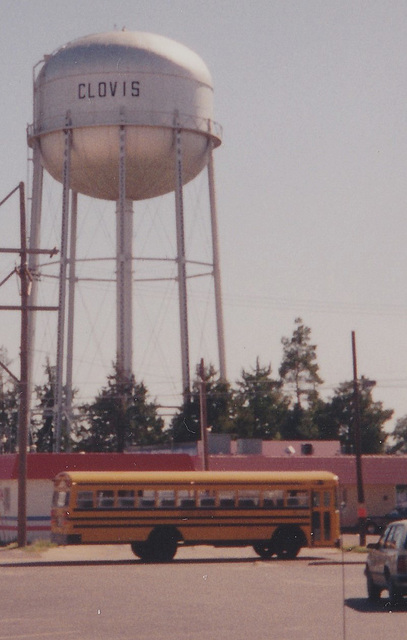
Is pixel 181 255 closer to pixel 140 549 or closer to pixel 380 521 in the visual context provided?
pixel 380 521

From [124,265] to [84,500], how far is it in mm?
22208

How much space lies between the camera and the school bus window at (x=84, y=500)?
3641 cm

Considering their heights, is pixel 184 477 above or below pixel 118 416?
below

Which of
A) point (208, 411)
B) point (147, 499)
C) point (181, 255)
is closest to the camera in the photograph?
point (147, 499)

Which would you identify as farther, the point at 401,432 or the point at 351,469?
the point at 401,432

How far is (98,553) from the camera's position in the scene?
42.2 metres

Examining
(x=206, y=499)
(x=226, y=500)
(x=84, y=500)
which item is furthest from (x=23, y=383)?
(x=226, y=500)

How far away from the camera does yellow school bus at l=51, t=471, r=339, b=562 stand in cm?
3625

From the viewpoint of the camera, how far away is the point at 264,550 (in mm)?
37969

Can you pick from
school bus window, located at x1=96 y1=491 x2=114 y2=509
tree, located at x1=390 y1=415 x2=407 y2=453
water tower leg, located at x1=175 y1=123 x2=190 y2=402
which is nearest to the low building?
water tower leg, located at x1=175 y1=123 x2=190 y2=402

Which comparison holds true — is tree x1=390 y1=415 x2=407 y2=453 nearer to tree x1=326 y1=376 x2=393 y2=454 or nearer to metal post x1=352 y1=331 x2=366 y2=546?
tree x1=326 y1=376 x2=393 y2=454

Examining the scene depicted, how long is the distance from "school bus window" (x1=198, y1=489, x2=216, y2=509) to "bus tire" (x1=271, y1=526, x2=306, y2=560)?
6.43ft

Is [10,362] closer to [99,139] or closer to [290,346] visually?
[290,346]

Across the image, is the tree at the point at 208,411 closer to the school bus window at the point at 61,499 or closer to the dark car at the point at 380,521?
the dark car at the point at 380,521
